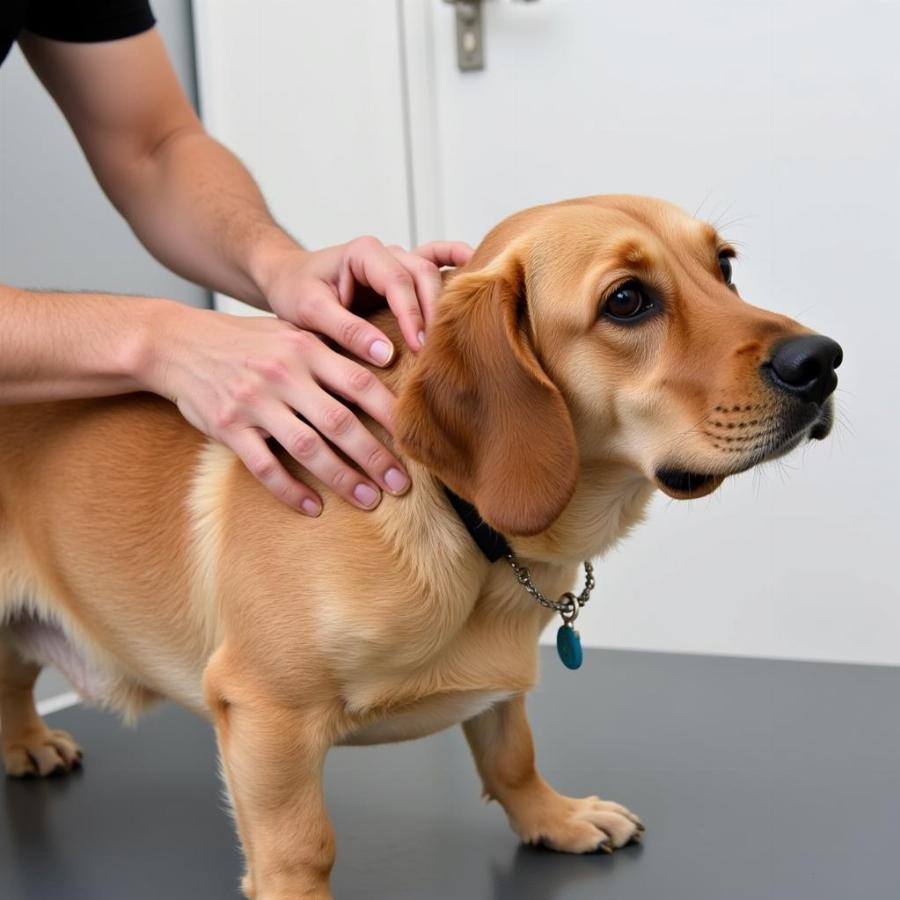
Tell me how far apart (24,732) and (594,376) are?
90 cm

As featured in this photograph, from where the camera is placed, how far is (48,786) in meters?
1.37

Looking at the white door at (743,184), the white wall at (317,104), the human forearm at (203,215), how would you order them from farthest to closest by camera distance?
1. the white wall at (317,104)
2. the white door at (743,184)
3. the human forearm at (203,215)

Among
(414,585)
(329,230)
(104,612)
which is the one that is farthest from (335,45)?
(414,585)

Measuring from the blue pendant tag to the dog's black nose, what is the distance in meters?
0.33

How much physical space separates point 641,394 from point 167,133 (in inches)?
34.8

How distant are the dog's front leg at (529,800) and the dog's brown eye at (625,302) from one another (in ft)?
1.35

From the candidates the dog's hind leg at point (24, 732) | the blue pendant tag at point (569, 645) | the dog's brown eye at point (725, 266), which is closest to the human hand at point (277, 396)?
the blue pendant tag at point (569, 645)

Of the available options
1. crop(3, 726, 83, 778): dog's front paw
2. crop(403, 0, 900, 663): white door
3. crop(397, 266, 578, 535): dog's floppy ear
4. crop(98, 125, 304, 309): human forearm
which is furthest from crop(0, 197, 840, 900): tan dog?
crop(403, 0, 900, 663): white door

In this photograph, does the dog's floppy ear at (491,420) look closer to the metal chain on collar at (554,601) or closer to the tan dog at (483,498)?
the tan dog at (483,498)

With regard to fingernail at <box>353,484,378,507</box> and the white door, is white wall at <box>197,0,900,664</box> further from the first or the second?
fingernail at <box>353,484,378,507</box>

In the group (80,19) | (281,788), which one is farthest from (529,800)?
(80,19)

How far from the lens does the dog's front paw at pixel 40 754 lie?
141cm

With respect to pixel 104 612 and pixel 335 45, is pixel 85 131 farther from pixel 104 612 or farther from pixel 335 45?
pixel 335 45

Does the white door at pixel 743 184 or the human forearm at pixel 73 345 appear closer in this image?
the human forearm at pixel 73 345
